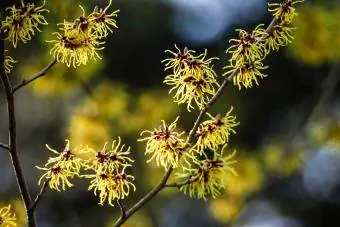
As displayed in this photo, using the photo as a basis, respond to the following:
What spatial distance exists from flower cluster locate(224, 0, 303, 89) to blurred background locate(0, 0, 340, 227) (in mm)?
793

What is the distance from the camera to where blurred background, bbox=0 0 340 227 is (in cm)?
195

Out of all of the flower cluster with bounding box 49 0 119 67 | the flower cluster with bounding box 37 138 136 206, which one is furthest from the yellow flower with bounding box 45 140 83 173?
the flower cluster with bounding box 49 0 119 67

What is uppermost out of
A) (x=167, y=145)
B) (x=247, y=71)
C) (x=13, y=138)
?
(x=247, y=71)

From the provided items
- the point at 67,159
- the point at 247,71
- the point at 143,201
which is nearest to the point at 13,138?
the point at 67,159

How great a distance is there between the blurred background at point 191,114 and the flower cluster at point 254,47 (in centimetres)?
79

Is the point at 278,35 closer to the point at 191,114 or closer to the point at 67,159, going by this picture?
the point at 67,159

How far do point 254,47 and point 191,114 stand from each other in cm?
209

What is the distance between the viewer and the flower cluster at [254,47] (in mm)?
863

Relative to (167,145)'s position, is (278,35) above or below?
above

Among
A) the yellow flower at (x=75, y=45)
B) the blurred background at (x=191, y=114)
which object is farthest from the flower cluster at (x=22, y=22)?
the blurred background at (x=191, y=114)

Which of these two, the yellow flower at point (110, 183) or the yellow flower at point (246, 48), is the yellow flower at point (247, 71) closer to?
the yellow flower at point (246, 48)

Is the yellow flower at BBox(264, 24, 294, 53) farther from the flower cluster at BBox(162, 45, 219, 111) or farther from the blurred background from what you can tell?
the blurred background

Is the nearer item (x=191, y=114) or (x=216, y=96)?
(x=216, y=96)

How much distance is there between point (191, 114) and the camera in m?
2.95
